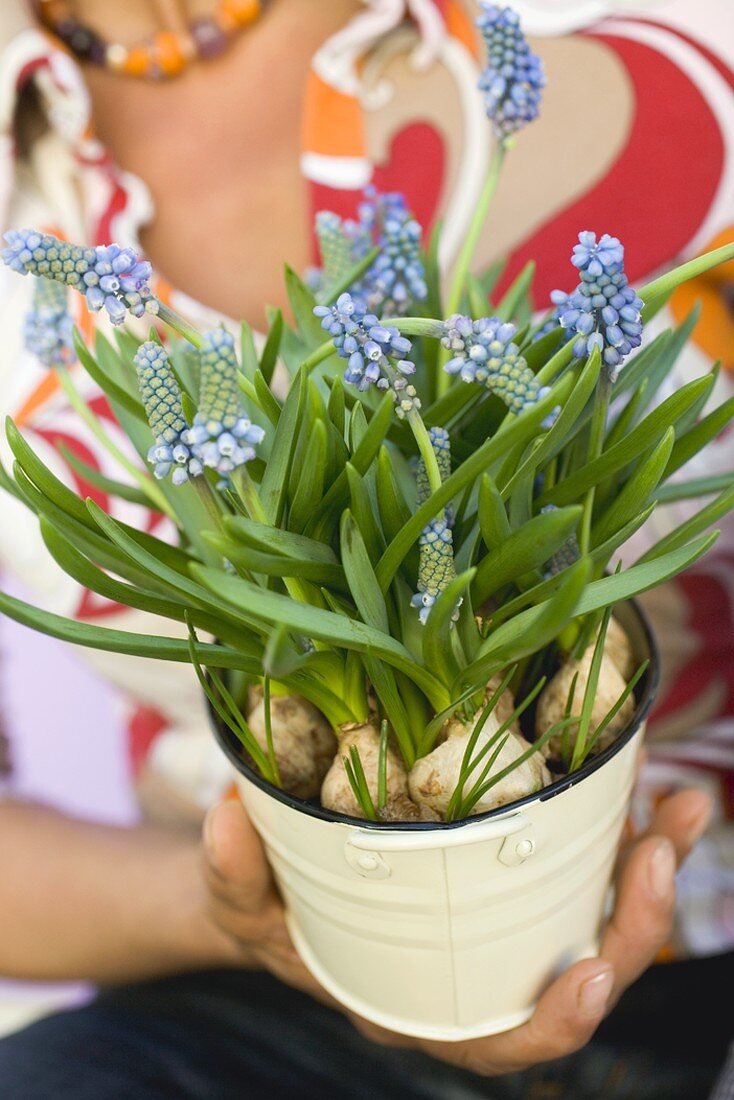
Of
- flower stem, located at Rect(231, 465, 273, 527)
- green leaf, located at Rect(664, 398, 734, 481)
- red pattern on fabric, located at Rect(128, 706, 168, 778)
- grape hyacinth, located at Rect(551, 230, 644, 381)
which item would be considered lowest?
red pattern on fabric, located at Rect(128, 706, 168, 778)

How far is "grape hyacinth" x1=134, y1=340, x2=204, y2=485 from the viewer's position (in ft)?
0.98

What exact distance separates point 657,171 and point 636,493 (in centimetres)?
36

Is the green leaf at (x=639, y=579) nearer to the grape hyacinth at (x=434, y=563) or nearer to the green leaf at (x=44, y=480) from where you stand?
the grape hyacinth at (x=434, y=563)

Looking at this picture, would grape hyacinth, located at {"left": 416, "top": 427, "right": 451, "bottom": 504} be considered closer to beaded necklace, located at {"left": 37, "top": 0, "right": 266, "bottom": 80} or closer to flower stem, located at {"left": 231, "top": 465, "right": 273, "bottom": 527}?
flower stem, located at {"left": 231, "top": 465, "right": 273, "bottom": 527}

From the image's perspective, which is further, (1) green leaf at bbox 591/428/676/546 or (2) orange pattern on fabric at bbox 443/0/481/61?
(2) orange pattern on fabric at bbox 443/0/481/61

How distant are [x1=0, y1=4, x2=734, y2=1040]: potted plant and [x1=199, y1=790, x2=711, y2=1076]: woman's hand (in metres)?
0.02

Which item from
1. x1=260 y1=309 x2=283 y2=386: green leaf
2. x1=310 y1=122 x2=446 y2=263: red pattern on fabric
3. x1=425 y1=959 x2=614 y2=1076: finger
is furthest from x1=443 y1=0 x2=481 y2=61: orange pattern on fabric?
x1=425 y1=959 x2=614 y2=1076: finger

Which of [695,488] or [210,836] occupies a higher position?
[695,488]

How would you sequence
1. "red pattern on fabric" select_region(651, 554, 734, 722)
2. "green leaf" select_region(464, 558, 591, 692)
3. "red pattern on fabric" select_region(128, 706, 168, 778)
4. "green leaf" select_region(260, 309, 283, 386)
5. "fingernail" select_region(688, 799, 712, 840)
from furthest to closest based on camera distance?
"red pattern on fabric" select_region(128, 706, 168, 778)
"red pattern on fabric" select_region(651, 554, 734, 722)
"fingernail" select_region(688, 799, 712, 840)
"green leaf" select_region(260, 309, 283, 386)
"green leaf" select_region(464, 558, 591, 692)

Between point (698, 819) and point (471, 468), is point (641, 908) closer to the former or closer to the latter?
point (698, 819)

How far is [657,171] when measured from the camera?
61 centimetres

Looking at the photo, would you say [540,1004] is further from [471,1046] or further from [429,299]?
[429,299]

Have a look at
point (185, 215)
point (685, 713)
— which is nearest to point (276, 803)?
point (685, 713)

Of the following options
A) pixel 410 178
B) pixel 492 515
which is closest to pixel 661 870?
pixel 492 515
